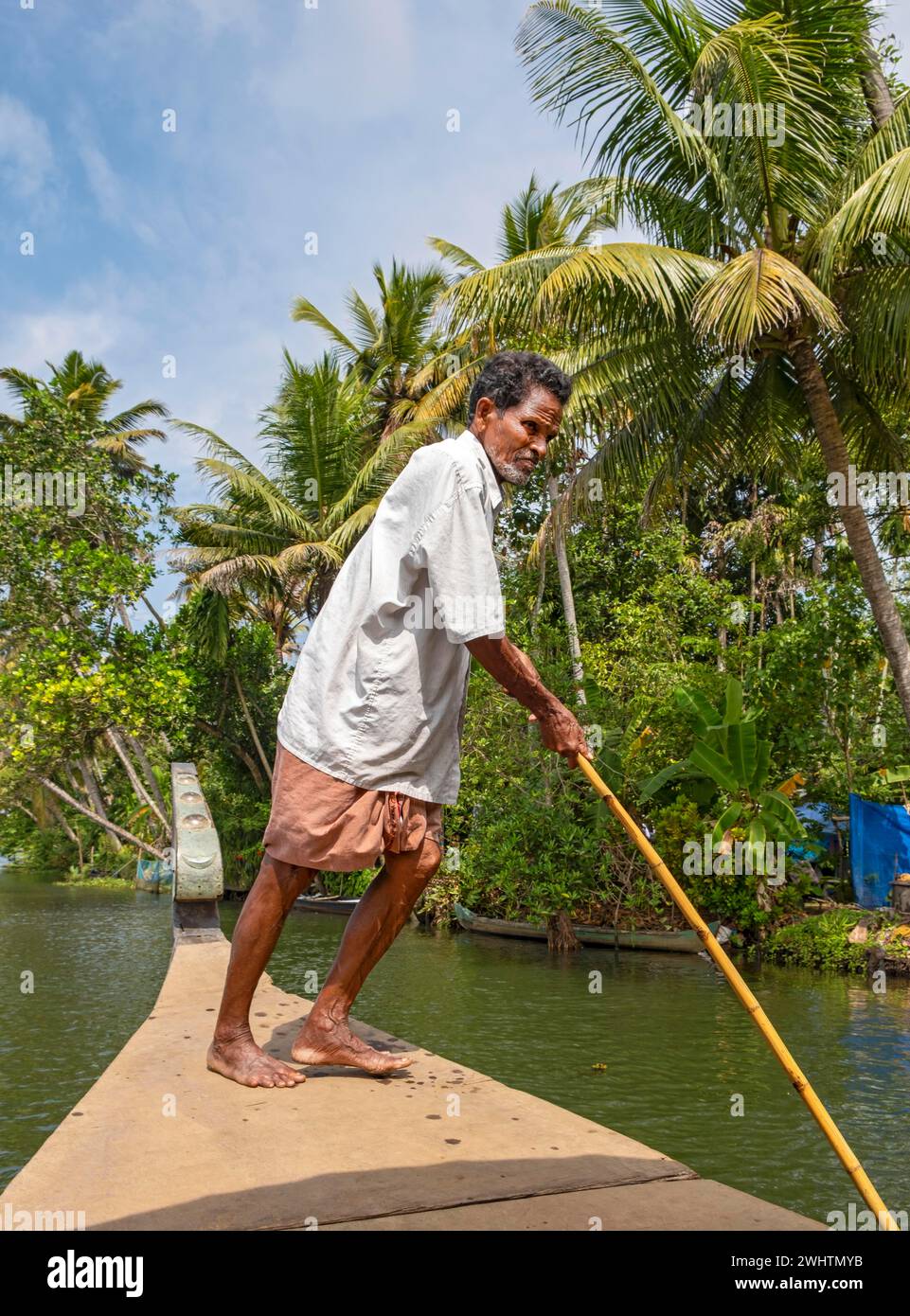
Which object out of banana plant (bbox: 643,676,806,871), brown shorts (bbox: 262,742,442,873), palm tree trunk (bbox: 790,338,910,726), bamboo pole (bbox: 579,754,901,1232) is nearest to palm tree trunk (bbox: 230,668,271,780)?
banana plant (bbox: 643,676,806,871)

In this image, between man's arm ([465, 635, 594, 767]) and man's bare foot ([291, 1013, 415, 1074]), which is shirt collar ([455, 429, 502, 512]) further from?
man's bare foot ([291, 1013, 415, 1074])

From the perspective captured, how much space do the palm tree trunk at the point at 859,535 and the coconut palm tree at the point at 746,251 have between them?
0.02m

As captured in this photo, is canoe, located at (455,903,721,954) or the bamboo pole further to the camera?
canoe, located at (455,903,721,954)

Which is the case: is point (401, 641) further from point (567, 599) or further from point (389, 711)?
point (567, 599)

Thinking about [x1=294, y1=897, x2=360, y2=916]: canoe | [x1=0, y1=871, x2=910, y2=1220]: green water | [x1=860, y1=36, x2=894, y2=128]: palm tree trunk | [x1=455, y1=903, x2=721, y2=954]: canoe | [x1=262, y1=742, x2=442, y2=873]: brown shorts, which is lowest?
[x1=294, y1=897, x2=360, y2=916]: canoe

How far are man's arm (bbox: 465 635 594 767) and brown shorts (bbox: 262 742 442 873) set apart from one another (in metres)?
0.40

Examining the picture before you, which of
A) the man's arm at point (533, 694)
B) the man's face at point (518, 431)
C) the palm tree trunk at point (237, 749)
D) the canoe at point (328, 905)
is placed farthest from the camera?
the palm tree trunk at point (237, 749)

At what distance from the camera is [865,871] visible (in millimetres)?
11367

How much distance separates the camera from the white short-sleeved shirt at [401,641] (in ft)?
8.17

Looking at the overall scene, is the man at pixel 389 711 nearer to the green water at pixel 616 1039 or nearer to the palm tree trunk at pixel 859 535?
the green water at pixel 616 1039

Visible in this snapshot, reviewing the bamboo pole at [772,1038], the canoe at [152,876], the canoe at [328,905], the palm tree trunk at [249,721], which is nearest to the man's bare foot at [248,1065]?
the bamboo pole at [772,1038]

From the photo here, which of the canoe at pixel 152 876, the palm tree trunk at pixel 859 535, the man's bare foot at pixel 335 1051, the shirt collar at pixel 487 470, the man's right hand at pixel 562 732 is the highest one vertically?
the palm tree trunk at pixel 859 535

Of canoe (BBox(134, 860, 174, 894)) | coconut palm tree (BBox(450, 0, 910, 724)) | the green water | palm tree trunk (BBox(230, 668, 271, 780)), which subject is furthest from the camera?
canoe (BBox(134, 860, 174, 894))

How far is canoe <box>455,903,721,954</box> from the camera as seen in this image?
461 inches
